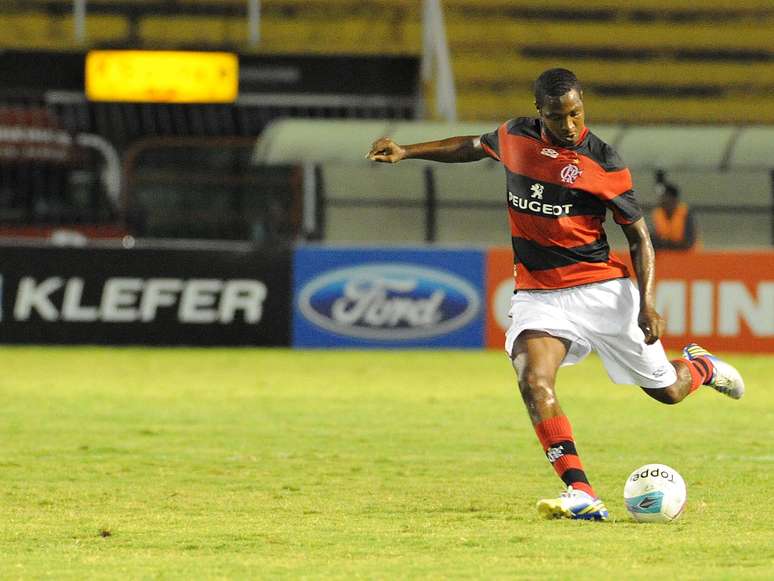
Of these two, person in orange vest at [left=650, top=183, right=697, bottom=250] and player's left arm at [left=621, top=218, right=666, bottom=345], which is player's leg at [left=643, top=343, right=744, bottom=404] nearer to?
player's left arm at [left=621, top=218, right=666, bottom=345]

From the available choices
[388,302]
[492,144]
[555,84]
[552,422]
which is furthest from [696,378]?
[388,302]

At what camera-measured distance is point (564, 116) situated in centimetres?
735

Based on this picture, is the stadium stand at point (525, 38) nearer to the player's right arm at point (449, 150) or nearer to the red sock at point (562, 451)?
the player's right arm at point (449, 150)

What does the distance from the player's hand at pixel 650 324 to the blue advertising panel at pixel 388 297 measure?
10.1 meters

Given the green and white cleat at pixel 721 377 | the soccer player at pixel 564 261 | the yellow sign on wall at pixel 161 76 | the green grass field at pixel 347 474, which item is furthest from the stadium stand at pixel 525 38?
the soccer player at pixel 564 261

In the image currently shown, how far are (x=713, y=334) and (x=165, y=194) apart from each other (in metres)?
8.91

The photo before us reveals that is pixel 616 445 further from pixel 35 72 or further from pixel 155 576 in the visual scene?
pixel 35 72

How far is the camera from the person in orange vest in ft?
58.9

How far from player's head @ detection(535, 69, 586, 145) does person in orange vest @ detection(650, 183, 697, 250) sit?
1054 cm

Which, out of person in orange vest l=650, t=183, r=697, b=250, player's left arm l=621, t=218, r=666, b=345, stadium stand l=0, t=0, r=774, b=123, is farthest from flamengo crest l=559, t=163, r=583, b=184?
stadium stand l=0, t=0, r=774, b=123

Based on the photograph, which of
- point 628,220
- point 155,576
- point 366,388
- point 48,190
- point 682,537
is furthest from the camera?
point 48,190

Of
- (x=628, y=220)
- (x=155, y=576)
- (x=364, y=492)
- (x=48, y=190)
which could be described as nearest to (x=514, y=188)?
(x=628, y=220)

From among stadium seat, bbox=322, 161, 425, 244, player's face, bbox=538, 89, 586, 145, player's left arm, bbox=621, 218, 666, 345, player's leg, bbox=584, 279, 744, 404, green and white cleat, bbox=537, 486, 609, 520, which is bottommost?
stadium seat, bbox=322, 161, 425, 244

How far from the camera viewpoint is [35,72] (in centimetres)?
2470
